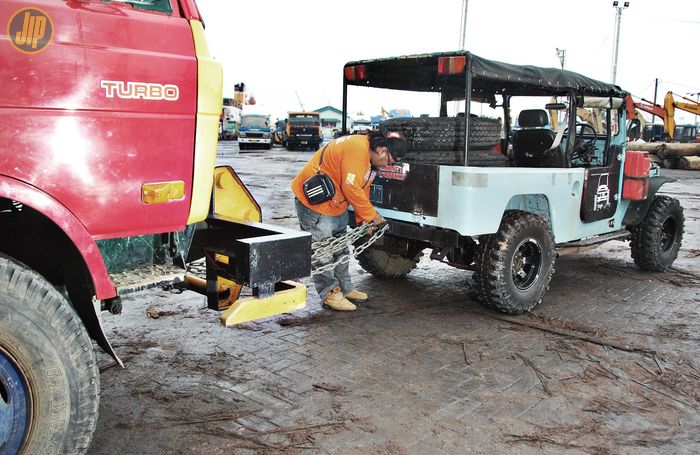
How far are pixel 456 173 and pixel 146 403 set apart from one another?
302 centimetres

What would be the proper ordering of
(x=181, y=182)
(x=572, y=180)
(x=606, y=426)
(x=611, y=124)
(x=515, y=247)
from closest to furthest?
(x=181, y=182) < (x=606, y=426) < (x=515, y=247) < (x=572, y=180) < (x=611, y=124)

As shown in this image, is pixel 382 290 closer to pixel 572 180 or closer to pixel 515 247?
pixel 515 247

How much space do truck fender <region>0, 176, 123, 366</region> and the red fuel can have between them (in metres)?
6.09

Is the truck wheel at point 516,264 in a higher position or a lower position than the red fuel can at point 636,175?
lower

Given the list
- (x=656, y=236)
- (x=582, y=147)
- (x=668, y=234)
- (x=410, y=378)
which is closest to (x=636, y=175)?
(x=582, y=147)

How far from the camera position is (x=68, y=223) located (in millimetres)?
2541

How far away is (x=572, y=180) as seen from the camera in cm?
623

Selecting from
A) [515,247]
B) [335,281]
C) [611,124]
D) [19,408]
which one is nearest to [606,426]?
[515,247]

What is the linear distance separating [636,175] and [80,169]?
20.4 feet

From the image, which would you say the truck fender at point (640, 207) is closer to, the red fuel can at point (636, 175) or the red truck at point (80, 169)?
the red fuel can at point (636, 175)

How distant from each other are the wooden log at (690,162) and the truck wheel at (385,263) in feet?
86.4

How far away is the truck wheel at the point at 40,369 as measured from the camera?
2.44 m

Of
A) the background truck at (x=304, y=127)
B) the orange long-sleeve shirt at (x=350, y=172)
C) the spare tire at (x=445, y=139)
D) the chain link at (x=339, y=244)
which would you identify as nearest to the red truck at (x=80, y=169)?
the chain link at (x=339, y=244)

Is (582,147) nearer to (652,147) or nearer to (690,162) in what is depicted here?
(690,162)
